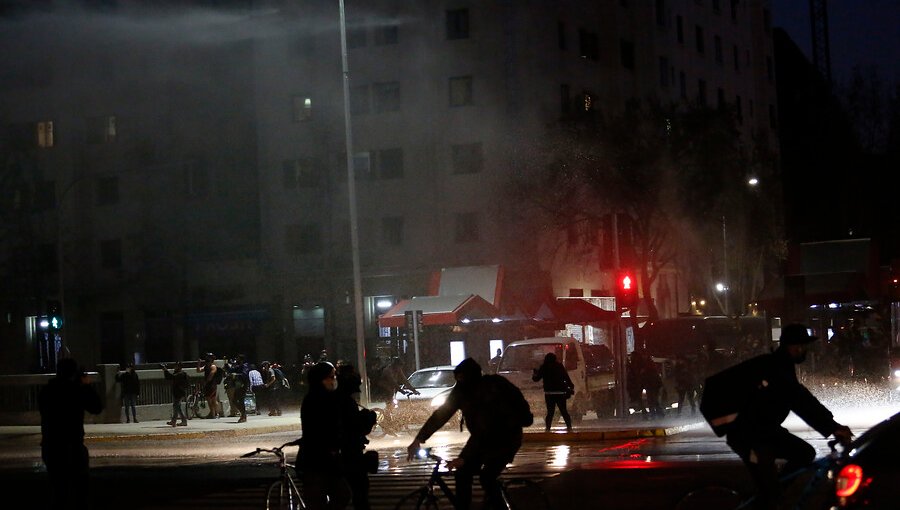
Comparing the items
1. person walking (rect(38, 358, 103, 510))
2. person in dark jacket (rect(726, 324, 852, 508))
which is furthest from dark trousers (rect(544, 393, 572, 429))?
person in dark jacket (rect(726, 324, 852, 508))

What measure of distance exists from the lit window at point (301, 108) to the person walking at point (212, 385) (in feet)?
63.8

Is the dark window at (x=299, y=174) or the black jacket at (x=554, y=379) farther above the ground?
the dark window at (x=299, y=174)

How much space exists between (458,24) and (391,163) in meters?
6.56

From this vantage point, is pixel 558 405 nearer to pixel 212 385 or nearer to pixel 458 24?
pixel 212 385

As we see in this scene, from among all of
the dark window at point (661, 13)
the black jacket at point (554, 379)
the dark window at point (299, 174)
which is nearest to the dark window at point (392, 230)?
the dark window at point (299, 174)

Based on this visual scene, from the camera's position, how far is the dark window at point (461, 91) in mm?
49375

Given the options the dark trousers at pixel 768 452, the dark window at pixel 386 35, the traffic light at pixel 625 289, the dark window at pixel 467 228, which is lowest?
the dark trousers at pixel 768 452

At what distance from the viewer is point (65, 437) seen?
1112cm

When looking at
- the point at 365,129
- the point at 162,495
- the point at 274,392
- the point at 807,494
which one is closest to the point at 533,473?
the point at 162,495

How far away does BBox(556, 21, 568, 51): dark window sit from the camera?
165ft

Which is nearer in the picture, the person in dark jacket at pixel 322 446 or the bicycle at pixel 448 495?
the bicycle at pixel 448 495

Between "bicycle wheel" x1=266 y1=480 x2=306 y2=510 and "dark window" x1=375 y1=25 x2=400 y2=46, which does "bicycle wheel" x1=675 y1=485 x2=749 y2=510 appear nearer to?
"bicycle wheel" x1=266 y1=480 x2=306 y2=510

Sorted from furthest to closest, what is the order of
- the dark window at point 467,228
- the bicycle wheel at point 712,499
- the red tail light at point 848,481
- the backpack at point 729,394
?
the dark window at point 467,228 < the bicycle wheel at point 712,499 < the backpack at point 729,394 < the red tail light at point 848,481

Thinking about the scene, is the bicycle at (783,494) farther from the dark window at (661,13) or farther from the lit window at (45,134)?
the lit window at (45,134)
